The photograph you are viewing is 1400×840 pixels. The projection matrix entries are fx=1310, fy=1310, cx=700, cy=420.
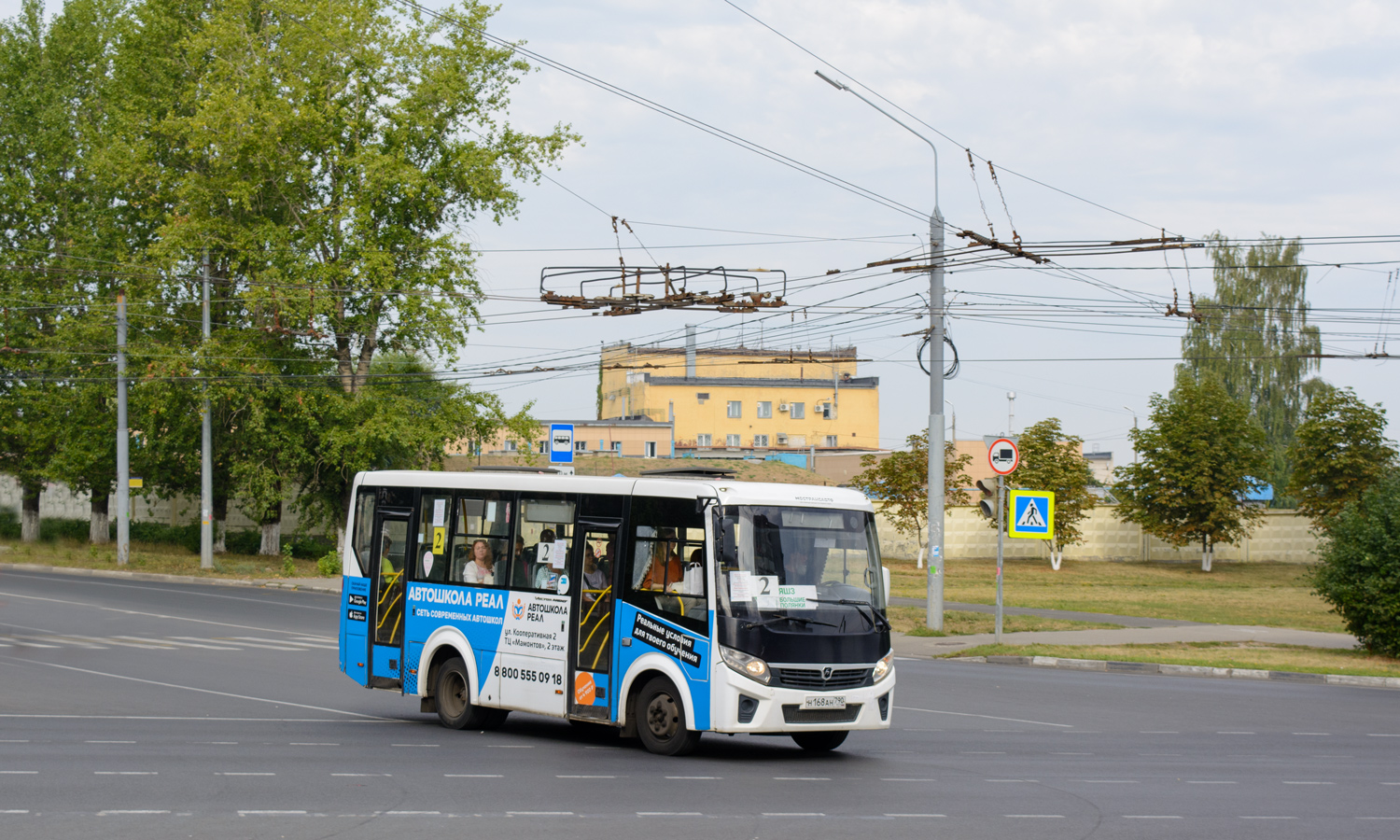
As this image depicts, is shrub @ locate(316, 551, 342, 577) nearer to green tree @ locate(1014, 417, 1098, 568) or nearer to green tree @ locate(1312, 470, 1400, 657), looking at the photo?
green tree @ locate(1014, 417, 1098, 568)

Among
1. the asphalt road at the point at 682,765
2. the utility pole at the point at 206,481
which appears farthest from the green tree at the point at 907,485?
the asphalt road at the point at 682,765

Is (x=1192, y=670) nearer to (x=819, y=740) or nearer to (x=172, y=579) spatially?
(x=819, y=740)

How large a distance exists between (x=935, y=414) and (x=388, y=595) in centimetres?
1443

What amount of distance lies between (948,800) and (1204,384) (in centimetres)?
4978

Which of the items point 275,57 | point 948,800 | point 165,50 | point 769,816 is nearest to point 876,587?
point 948,800

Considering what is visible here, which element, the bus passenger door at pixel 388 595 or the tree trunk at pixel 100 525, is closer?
the bus passenger door at pixel 388 595

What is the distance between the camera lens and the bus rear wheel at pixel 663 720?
38.9 ft

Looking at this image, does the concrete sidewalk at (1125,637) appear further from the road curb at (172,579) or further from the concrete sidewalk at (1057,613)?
the road curb at (172,579)

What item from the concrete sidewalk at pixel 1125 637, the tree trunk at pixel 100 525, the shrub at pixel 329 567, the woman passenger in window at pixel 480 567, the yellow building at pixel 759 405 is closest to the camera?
the woman passenger in window at pixel 480 567

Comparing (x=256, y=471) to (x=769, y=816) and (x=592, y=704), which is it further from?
(x=769, y=816)

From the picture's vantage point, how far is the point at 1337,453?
5344 centimetres

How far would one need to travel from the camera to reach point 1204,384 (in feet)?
182

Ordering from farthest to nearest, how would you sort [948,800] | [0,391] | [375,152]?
[0,391]
[375,152]
[948,800]

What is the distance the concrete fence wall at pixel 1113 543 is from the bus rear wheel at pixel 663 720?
1711 inches
